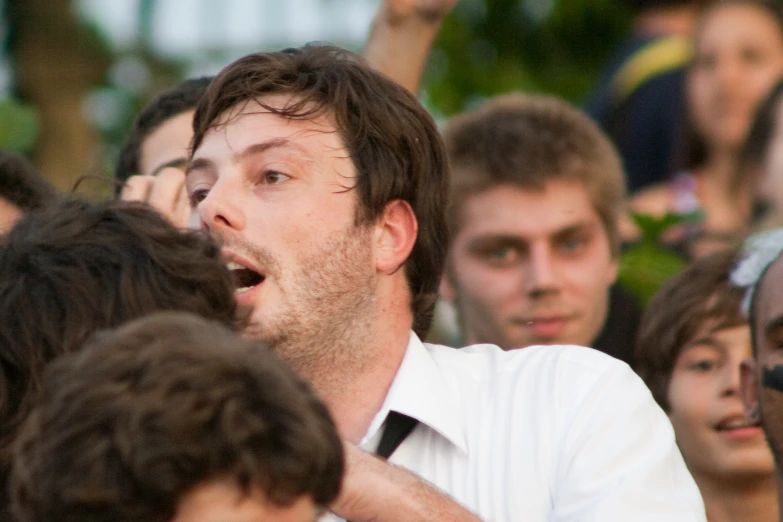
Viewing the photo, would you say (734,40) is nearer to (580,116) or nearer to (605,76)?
(605,76)

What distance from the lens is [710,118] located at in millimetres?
5691

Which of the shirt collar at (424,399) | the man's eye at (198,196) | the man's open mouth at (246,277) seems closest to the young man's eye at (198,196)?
the man's eye at (198,196)

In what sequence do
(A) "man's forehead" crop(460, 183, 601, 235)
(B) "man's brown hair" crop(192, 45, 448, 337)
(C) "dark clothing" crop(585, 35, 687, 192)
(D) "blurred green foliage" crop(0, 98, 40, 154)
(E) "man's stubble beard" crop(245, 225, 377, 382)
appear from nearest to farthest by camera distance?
(E) "man's stubble beard" crop(245, 225, 377, 382)
(B) "man's brown hair" crop(192, 45, 448, 337)
(A) "man's forehead" crop(460, 183, 601, 235)
(D) "blurred green foliage" crop(0, 98, 40, 154)
(C) "dark clothing" crop(585, 35, 687, 192)

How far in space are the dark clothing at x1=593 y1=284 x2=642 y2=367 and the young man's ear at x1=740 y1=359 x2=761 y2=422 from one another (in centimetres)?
91

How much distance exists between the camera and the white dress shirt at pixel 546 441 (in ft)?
9.00

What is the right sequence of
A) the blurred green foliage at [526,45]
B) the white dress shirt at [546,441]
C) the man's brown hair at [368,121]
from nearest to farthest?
→ the white dress shirt at [546,441], the man's brown hair at [368,121], the blurred green foliage at [526,45]

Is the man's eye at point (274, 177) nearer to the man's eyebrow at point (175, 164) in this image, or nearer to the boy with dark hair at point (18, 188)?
the man's eyebrow at point (175, 164)

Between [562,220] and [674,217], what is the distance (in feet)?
1.69

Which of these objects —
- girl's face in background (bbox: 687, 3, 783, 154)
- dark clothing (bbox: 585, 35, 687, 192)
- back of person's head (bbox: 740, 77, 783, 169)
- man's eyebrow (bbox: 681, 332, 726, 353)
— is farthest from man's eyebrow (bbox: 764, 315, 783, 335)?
dark clothing (bbox: 585, 35, 687, 192)

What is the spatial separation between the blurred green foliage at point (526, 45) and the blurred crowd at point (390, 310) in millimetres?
Result: 3073

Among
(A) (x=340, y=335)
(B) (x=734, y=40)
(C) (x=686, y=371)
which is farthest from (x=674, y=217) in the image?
(A) (x=340, y=335)

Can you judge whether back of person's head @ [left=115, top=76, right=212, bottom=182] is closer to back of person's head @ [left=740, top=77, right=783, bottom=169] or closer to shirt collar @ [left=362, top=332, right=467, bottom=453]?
shirt collar @ [left=362, top=332, right=467, bottom=453]

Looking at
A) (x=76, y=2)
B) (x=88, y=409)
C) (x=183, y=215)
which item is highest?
(x=88, y=409)

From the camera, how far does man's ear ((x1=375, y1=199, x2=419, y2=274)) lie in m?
3.37
